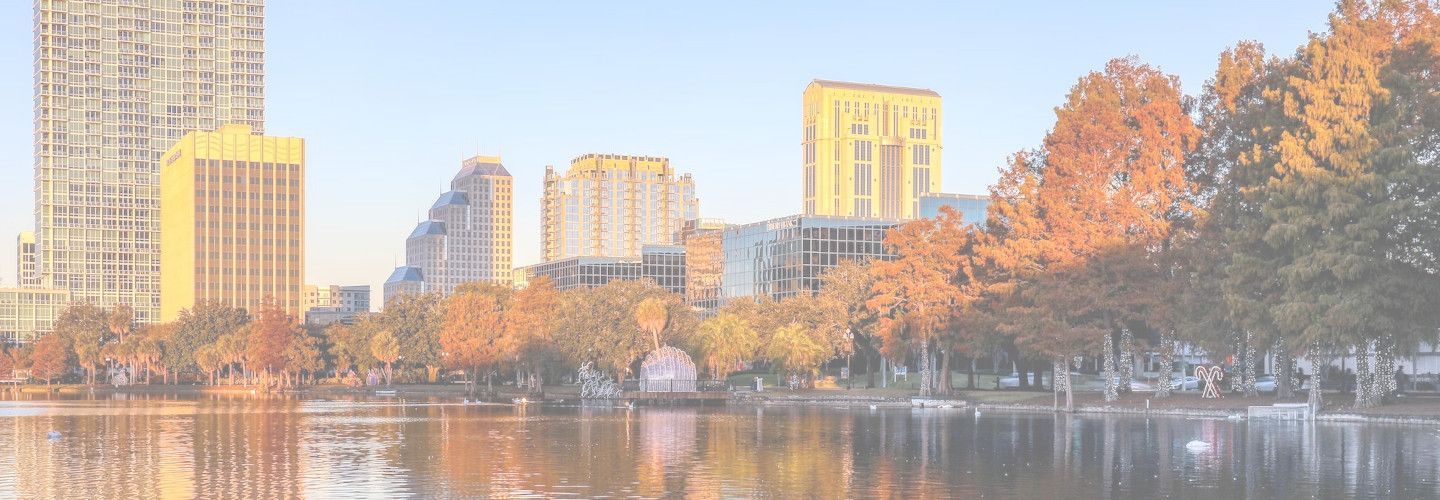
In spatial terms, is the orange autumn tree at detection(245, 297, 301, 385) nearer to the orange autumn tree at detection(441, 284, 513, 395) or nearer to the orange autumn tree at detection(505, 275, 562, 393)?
the orange autumn tree at detection(441, 284, 513, 395)

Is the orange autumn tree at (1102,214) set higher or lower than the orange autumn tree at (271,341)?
higher

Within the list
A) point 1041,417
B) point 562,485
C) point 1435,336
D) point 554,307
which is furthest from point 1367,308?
point 554,307

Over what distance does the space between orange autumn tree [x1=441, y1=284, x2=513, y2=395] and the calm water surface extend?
Result: 5235 centimetres

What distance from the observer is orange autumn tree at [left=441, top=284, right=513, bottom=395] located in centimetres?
13112

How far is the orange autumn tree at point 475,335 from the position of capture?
5162 inches

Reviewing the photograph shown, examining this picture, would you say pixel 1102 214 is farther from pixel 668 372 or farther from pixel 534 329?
pixel 534 329

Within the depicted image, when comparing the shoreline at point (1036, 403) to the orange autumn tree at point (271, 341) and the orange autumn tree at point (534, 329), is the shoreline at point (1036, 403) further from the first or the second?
the orange autumn tree at point (271, 341)

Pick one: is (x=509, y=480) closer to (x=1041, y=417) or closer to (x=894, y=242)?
(x=1041, y=417)

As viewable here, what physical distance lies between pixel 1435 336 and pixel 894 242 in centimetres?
4065

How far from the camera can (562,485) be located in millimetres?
39625

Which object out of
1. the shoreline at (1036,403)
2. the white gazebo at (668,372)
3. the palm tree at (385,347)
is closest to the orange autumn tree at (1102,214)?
the shoreline at (1036,403)

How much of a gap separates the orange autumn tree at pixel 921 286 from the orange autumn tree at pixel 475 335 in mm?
38504

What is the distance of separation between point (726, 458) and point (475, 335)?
85.5 meters

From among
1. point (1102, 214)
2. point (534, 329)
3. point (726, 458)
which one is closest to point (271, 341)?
point (534, 329)
